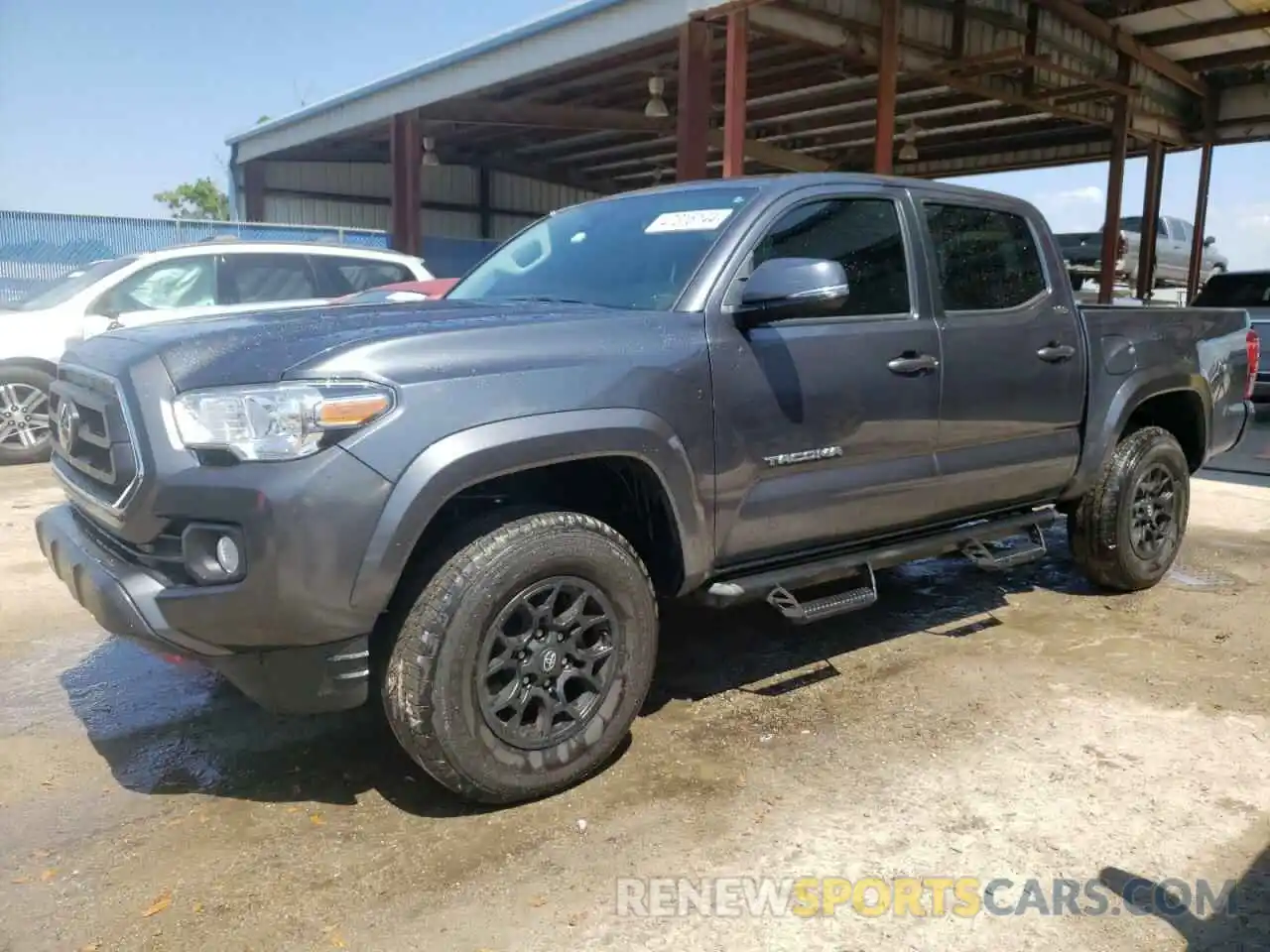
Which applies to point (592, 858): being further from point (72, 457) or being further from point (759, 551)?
point (72, 457)

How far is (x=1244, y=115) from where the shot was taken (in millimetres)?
16141

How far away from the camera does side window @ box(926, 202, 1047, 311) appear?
13.3ft

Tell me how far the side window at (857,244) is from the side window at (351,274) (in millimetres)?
5935

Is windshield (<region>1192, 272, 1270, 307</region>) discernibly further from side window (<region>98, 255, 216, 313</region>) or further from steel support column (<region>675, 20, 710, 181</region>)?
side window (<region>98, 255, 216, 313</region>)

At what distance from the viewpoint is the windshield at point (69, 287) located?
852 cm

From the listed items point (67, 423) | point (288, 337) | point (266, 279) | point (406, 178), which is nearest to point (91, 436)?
point (67, 423)

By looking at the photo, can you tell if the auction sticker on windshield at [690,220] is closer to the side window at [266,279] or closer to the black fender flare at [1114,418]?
the black fender flare at [1114,418]

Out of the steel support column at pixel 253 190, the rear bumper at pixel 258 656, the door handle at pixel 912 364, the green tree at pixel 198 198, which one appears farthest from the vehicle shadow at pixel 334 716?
the green tree at pixel 198 198

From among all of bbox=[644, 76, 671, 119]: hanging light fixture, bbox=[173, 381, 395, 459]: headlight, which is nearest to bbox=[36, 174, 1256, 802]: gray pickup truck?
bbox=[173, 381, 395, 459]: headlight

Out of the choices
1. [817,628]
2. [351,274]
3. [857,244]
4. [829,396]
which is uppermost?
[857,244]

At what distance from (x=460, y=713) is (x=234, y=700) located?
1447 mm

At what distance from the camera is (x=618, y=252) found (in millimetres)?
3684

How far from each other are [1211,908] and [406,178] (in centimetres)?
1699

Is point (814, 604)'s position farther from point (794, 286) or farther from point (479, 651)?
point (479, 651)
